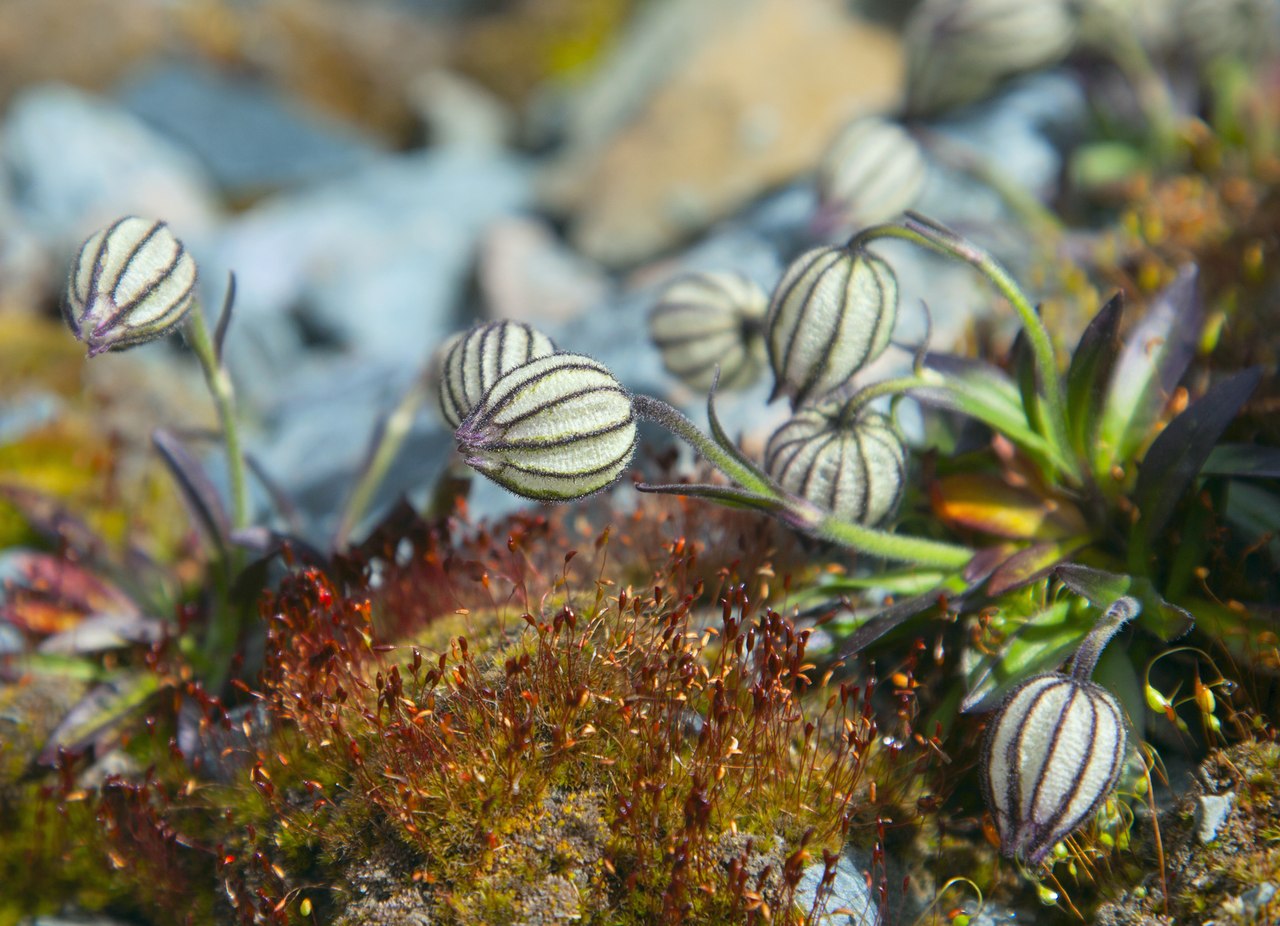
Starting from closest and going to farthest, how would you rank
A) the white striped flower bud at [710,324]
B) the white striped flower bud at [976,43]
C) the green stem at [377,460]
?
the white striped flower bud at [710,324] → the green stem at [377,460] → the white striped flower bud at [976,43]

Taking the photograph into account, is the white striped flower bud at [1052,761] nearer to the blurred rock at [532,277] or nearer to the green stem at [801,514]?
the green stem at [801,514]

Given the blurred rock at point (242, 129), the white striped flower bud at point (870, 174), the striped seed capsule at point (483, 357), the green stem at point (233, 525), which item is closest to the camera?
the striped seed capsule at point (483, 357)

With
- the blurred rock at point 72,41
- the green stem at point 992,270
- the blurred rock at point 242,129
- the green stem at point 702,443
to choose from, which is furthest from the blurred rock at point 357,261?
the green stem at point 992,270

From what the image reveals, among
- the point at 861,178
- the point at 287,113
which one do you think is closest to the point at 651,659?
the point at 861,178

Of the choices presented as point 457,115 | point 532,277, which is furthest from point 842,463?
point 457,115

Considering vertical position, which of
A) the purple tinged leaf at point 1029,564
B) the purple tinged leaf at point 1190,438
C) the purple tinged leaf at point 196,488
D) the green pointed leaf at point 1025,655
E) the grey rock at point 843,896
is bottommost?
the grey rock at point 843,896

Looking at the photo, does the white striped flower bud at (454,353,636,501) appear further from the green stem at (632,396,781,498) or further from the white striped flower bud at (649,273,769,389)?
the white striped flower bud at (649,273,769,389)

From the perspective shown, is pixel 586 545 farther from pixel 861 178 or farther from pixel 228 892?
pixel 861 178
